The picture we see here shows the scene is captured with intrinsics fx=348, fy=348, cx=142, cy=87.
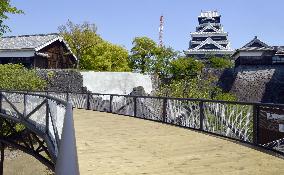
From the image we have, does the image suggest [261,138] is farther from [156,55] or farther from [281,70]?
[156,55]

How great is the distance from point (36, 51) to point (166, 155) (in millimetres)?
37621

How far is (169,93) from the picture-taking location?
126 feet

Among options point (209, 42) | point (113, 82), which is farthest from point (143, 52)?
point (209, 42)

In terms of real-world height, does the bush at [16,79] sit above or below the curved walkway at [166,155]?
above

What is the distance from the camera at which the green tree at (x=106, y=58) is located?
162ft

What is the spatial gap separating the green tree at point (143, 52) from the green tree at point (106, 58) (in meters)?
1.41

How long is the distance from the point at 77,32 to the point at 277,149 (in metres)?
51.3

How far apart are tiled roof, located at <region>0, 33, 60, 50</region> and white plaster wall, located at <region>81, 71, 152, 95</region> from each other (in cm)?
894

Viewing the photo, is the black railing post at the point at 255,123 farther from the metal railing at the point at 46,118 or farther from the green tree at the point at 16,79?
the green tree at the point at 16,79

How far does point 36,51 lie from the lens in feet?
137

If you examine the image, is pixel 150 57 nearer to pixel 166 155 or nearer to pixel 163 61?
pixel 163 61

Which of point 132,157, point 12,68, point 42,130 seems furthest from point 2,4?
point 132,157

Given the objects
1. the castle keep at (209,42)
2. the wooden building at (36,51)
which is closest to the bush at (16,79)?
the wooden building at (36,51)

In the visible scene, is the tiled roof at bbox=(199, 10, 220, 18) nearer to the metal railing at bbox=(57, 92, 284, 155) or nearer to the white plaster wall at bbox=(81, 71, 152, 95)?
the white plaster wall at bbox=(81, 71, 152, 95)
